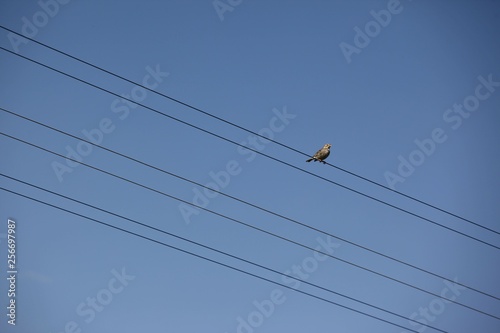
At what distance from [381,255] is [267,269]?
10.6ft

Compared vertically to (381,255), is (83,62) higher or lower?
higher

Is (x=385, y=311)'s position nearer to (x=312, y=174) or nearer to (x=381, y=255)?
(x=381, y=255)

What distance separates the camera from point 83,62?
12.9 m

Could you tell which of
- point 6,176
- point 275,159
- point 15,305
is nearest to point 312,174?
point 275,159

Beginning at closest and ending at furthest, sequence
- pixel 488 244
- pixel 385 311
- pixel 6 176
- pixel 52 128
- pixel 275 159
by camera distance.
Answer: pixel 52 128
pixel 6 176
pixel 275 159
pixel 385 311
pixel 488 244

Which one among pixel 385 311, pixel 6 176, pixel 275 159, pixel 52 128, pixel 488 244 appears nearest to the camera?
pixel 52 128

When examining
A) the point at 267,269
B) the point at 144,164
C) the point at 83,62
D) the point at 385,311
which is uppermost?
the point at 83,62

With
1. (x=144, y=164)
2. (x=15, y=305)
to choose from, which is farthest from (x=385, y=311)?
(x=15, y=305)

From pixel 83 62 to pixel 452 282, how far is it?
12528mm

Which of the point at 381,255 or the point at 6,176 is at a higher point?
the point at 6,176

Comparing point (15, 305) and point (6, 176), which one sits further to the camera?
point (15, 305)

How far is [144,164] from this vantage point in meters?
12.9

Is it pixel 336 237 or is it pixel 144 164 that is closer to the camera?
pixel 144 164

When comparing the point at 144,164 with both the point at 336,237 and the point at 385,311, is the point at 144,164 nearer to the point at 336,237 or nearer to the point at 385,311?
the point at 336,237
